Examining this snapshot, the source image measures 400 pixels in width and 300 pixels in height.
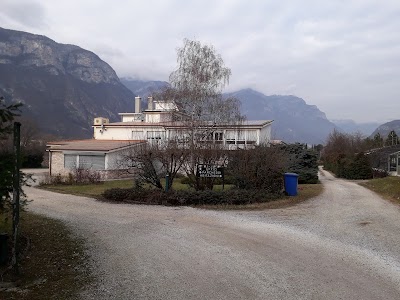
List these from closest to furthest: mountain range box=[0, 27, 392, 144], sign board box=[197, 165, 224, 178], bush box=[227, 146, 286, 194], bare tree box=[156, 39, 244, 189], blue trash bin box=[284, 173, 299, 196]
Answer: bush box=[227, 146, 286, 194], sign board box=[197, 165, 224, 178], blue trash bin box=[284, 173, 299, 196], bare tree box=[156, 39, 244, 189], mountain range box=[0, 27, 392, 144]

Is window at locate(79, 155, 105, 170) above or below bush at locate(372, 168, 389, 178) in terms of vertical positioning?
above

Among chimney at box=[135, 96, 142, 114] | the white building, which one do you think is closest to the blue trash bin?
the white building

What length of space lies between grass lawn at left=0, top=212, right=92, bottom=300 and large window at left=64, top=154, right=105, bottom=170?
73.8 ft

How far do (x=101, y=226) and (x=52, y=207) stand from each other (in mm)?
5142

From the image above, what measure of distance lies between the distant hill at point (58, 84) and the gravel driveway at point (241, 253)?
9115cm

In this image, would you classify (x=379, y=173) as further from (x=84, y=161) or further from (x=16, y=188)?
(x=16, y=188)

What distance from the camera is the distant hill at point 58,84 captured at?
114 metres

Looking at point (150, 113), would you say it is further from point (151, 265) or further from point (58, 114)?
point (58, 114)

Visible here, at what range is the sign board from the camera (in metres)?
16.3

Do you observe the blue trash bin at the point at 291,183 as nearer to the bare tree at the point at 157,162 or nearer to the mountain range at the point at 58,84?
the bare tree at the point at 157,162

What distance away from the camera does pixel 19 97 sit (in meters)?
113

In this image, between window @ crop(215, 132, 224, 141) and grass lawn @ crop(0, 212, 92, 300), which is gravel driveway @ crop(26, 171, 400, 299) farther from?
window @ crop(215, 132, 224, 141)

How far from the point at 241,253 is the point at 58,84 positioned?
14239 centimetres

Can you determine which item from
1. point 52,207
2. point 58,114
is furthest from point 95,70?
point 52,207
